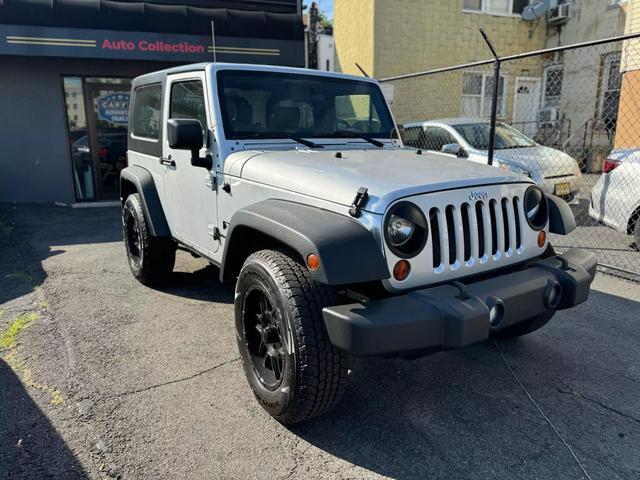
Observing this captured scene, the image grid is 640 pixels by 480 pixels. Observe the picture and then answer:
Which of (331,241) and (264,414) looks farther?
(264,414)

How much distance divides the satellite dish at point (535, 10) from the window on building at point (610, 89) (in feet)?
7.54

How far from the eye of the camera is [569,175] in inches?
316

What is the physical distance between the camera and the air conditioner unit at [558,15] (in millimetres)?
14094

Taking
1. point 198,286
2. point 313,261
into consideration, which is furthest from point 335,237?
Answer: point 198,286

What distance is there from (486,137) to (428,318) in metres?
7.09

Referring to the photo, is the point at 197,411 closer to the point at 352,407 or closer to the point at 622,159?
the point at 352,407

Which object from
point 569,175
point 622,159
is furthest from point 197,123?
point 569,175

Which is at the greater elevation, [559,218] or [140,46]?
[140,46]

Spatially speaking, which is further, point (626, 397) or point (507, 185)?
point (626, 397)

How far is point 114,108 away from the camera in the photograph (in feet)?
32.0

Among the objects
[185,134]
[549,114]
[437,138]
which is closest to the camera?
[185,134]

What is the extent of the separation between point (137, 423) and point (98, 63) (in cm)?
858

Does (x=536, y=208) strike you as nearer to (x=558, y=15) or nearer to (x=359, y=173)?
(x=359, y=173)

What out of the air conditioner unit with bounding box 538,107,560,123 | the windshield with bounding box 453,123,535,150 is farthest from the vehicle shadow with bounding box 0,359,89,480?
the air conditioner unit with bounding box 538,107,560,123
